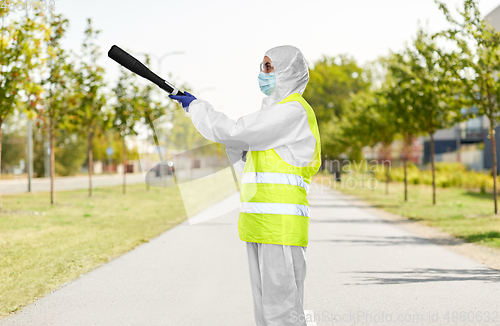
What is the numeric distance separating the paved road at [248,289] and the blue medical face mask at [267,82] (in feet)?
7.46

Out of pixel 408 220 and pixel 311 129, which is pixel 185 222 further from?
pixel 311 129

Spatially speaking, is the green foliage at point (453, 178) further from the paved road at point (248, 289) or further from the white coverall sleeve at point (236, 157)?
the white coverall sleeve at point (236, 157)

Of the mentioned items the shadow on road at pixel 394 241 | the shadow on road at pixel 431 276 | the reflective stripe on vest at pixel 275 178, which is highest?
the reflective stripe on vest at pixel 275 178

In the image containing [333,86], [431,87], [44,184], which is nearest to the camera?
[431,87]

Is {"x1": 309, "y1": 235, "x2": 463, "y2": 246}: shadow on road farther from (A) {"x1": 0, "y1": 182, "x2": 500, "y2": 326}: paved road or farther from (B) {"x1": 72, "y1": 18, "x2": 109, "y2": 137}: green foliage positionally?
(B) {"x1": 72, "y1": 18, "x2": 109, "y2": 137}: green foliage

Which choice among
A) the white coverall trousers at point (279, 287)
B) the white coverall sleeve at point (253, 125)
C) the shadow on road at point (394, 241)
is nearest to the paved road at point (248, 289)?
the shadow on road at point (394, 241)

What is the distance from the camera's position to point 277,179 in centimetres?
305

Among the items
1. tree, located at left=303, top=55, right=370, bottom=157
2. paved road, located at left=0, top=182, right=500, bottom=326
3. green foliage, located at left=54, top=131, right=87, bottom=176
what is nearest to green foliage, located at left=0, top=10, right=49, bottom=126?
paved road, located at left=0, top=182, right=500, bottom=326

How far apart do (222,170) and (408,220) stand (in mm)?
11529

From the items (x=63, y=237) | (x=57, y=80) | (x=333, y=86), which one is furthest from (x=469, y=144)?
(x=63, y=237)

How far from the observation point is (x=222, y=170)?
12.7ft

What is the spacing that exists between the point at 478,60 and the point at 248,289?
1029 cm

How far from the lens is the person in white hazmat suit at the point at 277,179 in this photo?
2.94m

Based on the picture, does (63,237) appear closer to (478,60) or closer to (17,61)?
(17,61)
